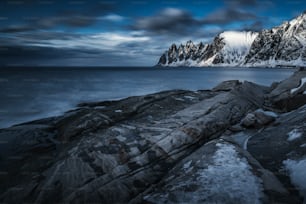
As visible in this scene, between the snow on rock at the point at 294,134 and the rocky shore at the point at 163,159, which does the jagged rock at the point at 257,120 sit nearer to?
the rocky shore at the point at 163,159

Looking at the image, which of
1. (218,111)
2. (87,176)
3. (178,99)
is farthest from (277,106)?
(87,176)

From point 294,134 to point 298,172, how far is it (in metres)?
2.18

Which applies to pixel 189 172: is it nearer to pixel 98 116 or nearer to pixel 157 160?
pixel 157 160

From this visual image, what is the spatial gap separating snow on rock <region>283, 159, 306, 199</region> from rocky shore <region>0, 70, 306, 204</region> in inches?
0.8

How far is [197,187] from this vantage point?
479 centimetres

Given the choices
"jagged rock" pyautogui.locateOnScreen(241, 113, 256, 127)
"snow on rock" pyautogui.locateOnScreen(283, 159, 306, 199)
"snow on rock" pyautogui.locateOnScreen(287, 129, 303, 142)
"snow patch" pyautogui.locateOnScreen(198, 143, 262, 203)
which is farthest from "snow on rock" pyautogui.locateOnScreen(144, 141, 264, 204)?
"jagged rock" pyautogui.locateOnScreen(241, 113, 256, 127)

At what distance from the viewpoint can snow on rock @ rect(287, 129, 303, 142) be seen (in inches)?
269

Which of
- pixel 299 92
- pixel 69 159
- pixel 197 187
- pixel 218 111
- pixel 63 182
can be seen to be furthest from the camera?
pixel 299 92

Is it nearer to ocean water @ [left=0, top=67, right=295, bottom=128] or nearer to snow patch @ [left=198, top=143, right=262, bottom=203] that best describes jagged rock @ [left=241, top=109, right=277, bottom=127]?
snow patch @ [left=198, top=143, right=262, bottom=203]

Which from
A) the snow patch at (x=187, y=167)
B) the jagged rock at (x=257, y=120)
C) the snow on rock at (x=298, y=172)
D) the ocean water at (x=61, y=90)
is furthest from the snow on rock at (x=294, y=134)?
the ocean water at (x=61, y=90)

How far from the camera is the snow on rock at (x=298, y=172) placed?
4.79 m

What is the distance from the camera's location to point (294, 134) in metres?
7.03

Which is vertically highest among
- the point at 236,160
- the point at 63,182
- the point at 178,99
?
the point at 178,99

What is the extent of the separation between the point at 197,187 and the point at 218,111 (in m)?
5.14
